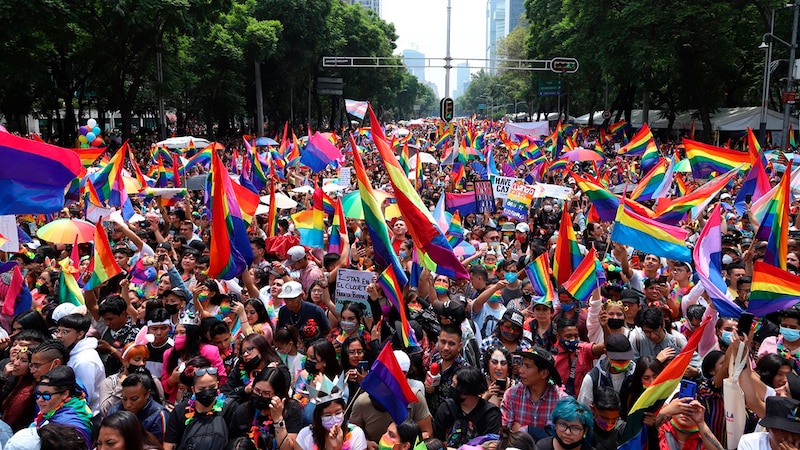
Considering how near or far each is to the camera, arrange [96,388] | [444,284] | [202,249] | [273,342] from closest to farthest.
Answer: [96,388], [273,342], [444,284], [202,249]

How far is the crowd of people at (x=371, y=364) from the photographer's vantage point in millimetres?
4121

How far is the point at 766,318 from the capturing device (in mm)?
6250

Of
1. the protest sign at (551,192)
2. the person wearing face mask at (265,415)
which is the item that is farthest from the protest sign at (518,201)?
the person wearing face mask at (265,415)

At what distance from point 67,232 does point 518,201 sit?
6987mm

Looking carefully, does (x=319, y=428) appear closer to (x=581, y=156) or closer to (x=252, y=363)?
(x=252, y=363)

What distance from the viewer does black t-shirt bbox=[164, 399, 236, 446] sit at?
4367 millimetres

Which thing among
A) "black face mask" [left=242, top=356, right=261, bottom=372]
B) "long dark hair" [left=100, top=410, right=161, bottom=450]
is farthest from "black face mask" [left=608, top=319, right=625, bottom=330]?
"long dark hair" [left=100, top=410, right=161, bottom=450]

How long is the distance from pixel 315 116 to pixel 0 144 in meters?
64.0

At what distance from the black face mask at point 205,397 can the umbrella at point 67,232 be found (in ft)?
16.2

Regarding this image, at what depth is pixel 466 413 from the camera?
4.50m

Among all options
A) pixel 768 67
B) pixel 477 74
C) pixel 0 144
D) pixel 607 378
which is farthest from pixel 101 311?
pixel 477 74

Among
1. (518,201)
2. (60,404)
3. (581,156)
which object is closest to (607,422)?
(60,404)

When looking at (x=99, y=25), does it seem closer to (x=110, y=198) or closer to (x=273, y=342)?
(x=110, y=198)

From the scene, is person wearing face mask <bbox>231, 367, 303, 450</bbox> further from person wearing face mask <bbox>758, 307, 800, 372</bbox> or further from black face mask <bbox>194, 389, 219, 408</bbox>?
person wearing face mask <bbox>758, 307, 800, 372</bbox>
